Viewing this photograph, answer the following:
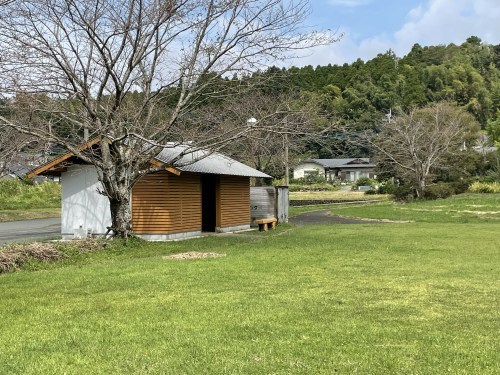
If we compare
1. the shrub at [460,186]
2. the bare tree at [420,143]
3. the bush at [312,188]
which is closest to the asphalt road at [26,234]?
the bare tree at [420,143]

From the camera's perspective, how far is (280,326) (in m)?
5.52

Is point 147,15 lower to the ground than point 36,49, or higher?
higher

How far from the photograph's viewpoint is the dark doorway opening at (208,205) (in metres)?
21.0

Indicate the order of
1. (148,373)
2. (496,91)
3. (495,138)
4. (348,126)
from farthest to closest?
1. (496,91)
2. (495,138)
3. (348,126)
4. (148,373)

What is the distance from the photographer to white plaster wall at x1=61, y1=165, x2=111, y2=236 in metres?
18.0

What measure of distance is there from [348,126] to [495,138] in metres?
44.5

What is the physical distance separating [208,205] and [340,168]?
65045mm

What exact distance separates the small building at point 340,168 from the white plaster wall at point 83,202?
214 ft

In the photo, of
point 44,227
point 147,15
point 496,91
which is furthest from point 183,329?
point 496,91

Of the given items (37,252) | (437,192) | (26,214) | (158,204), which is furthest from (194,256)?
(437,192)

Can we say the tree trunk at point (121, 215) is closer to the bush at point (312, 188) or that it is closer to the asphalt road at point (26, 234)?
the asphalt road at point (26, 234)

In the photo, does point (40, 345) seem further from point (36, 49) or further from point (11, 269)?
point (36, 49)

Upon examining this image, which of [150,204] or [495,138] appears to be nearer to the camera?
[150,204]

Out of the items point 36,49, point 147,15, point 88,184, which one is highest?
point 147,15
